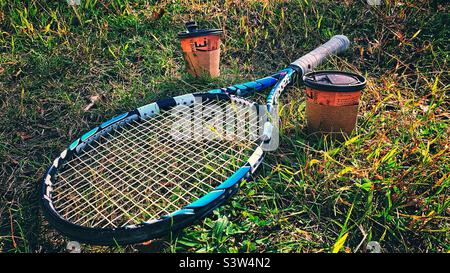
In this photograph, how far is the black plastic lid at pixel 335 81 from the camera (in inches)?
68.9

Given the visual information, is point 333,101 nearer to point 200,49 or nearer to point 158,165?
point 158,165

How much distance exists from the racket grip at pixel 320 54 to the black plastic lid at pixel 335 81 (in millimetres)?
568

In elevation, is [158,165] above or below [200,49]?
below

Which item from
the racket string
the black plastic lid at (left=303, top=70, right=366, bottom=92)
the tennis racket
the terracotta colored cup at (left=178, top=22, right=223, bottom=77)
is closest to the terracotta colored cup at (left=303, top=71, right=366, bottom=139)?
the black plastic lid at (left=303, top=70, right=366, bottom=92)

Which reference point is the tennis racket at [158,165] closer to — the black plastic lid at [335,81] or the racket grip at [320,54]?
the racket grip at [320,54]

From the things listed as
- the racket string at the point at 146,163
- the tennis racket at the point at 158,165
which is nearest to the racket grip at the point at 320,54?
the tennis racket at the point at 158,165

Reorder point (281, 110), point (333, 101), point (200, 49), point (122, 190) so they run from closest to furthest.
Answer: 1. point (122, 190)
2. point (333, 101)
3. point (281, 110)
4. point (200, 49)

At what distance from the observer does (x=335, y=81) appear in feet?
6.00

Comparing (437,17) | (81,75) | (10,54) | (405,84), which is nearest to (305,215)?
(405,84)

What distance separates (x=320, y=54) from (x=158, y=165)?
4.84 ft

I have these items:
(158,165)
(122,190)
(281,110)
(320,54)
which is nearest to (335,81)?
(281,110)

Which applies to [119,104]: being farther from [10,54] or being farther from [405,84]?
[405,84]

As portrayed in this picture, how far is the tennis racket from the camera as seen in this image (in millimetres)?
1481
